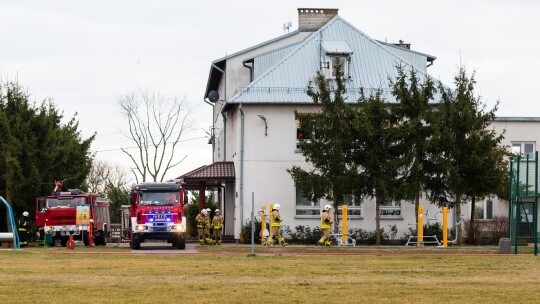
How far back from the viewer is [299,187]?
46.9 metres

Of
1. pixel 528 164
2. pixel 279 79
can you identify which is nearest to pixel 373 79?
pixel 279 79

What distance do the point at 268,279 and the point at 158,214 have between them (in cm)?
2112

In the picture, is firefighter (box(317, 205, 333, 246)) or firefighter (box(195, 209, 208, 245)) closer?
firefighter (box(317, 205, 333, 246))

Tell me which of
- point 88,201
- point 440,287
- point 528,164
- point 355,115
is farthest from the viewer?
point 88,201

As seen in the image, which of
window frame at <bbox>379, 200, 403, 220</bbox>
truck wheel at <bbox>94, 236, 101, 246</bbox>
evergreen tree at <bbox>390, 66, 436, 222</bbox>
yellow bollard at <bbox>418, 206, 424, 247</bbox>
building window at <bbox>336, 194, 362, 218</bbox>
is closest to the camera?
yellow bollard at <bbox>418, 206, 424, 247</bbox>

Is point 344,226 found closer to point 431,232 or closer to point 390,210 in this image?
point 431,232

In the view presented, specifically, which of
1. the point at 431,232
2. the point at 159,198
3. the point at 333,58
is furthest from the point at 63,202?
the point at 431,232

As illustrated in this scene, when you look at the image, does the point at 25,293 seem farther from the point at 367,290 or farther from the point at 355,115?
the point at 355,115

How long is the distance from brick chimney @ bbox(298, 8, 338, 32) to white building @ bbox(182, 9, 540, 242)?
5.88ft

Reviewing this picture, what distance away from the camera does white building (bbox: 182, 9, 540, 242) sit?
51031 mm

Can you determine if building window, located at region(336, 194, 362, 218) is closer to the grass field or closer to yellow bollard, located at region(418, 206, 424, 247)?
yellow bollard, located at region(418, 206, 424, 247)

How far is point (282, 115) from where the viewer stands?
51531 millimetres

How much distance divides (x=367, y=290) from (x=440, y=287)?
156 cm

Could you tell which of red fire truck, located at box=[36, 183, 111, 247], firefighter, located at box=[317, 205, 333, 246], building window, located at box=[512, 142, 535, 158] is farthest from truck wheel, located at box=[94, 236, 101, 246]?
building window, located at box=[512, 142, 535, 158]
